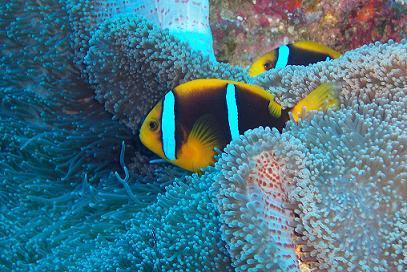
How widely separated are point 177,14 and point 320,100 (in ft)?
3.03

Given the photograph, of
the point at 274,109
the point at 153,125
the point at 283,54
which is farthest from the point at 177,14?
the point at 274,109

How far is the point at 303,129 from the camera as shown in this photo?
3.30 feet

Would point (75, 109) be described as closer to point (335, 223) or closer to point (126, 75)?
point (126, 75)

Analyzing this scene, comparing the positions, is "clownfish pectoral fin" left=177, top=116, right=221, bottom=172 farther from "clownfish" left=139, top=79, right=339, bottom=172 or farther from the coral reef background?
the coral reef background

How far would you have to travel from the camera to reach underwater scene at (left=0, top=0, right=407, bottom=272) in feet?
2.84

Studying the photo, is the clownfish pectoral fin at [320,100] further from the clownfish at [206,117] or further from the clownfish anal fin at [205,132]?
the clownfish anal fin at [205,132]

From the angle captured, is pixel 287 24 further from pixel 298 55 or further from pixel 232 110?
pixel 232 110

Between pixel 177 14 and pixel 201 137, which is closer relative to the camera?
pixel 201 137

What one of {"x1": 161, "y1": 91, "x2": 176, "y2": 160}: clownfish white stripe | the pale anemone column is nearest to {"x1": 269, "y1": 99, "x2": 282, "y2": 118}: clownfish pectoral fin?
{"x1": 161, "y1": 91, "x2": 176, "y2": 160}: clownfish white stripe

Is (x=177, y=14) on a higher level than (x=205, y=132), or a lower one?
higher

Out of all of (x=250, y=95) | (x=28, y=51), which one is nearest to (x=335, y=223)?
(x=250, y=95)

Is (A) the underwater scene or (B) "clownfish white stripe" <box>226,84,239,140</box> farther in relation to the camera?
(B) "clownfish white stripe" <box>226,84,239,140</box>

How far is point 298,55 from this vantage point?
7.05 feet

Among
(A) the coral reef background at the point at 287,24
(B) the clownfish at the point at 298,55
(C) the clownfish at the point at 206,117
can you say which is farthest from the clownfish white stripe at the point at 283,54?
(C) the clownfish at the point at 206,117
